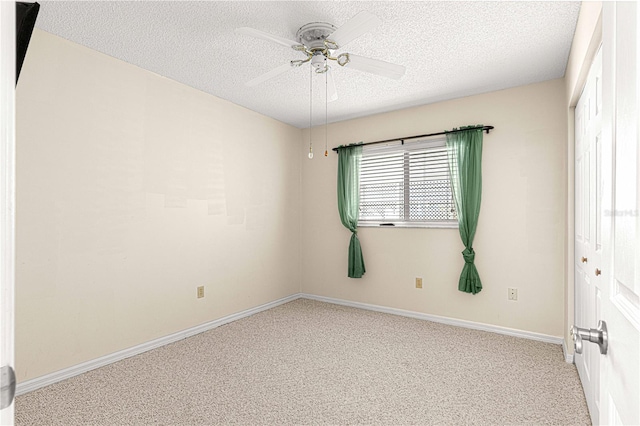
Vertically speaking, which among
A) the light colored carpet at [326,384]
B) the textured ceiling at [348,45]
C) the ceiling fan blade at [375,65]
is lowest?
the light colored carpet at [326,384]

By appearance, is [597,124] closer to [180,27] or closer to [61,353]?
[180,27]

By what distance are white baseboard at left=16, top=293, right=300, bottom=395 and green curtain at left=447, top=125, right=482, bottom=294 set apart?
2451 mm

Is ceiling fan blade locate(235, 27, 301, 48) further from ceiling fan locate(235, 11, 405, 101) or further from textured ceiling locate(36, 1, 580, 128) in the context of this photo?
textured ceiling locate(36, 1, 580, 128)

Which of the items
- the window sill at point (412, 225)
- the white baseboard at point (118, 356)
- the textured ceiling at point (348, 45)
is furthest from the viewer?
the window sill at point (412, 225)

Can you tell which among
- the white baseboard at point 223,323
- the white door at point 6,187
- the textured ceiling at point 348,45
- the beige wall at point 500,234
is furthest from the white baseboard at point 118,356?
the white door at point 6,187

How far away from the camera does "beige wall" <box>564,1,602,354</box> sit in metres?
1.75

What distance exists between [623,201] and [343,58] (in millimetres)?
1933

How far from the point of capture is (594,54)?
192cm

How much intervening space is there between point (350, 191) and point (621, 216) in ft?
12.6

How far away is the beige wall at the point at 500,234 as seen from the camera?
3.21m

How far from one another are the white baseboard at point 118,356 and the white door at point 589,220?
313cm

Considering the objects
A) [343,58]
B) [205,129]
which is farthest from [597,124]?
[205,129]

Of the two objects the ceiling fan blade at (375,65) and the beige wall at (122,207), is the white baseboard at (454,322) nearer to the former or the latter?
the beige wall at (122,207)

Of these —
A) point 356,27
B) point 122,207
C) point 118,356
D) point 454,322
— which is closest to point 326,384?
point 118,356
